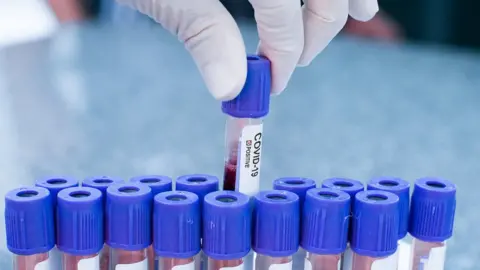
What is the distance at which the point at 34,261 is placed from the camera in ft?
1.73

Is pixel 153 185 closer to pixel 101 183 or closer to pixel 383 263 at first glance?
pixel 101 183

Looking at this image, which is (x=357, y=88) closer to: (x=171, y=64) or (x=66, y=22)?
(x=171, y=64)

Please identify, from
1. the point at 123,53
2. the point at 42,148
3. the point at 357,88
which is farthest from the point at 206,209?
the point at 123,53

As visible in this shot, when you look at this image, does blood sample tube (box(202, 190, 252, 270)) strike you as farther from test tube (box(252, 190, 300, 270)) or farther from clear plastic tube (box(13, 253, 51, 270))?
clear plastic tube (box(13, 253, 51, 270))

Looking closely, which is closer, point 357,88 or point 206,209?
point 206,209

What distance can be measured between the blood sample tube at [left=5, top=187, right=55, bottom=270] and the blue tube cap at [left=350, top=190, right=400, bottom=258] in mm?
247

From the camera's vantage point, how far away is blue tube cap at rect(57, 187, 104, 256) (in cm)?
51

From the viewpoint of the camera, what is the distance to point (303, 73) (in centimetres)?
175

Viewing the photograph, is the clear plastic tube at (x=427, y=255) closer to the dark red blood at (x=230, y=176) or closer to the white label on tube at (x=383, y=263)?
the white label on tube at (x=383, y=263)

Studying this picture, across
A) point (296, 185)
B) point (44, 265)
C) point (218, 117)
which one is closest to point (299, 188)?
point (296, 185)

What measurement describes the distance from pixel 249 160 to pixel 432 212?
165 millimetres

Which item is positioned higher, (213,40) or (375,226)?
(213,40)

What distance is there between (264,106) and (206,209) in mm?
104

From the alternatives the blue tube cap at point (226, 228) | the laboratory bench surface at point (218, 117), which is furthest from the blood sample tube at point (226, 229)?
the laboratory bench surface at point (218, 117)
